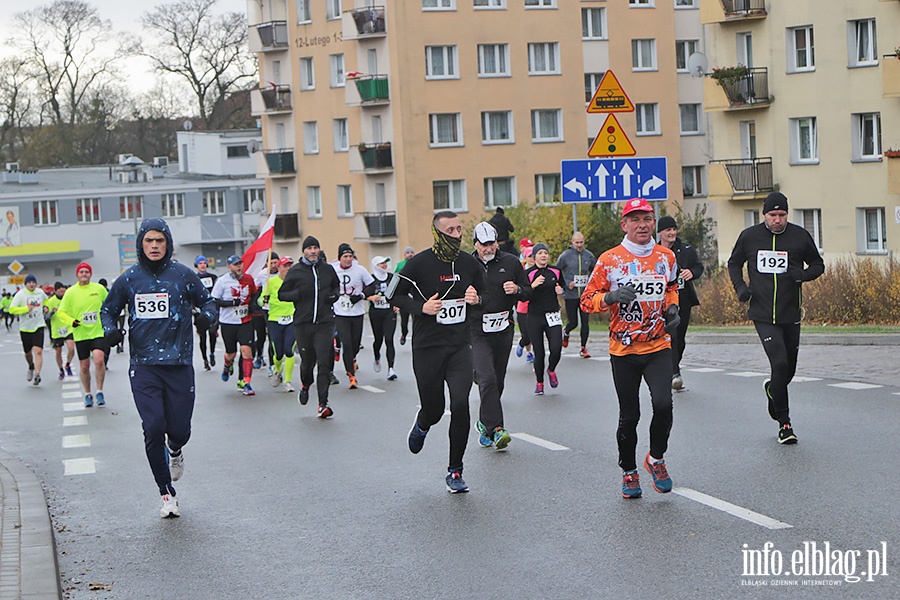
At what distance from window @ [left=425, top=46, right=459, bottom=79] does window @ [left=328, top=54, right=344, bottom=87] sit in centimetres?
548

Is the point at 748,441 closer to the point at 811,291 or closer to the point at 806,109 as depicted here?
the point at 811,291

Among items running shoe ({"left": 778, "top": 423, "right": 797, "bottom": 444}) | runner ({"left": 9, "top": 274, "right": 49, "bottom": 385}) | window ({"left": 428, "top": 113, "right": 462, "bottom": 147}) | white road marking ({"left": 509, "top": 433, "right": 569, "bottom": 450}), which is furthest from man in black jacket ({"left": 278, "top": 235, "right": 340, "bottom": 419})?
window ({"left": 428, "top": 113, "right": 462, "bottom": 147})

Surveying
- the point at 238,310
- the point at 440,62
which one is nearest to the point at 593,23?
the point at 440,62

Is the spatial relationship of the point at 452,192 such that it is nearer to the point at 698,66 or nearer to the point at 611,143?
the point at 698,66

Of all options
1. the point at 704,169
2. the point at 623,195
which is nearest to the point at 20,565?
the point at 623,195

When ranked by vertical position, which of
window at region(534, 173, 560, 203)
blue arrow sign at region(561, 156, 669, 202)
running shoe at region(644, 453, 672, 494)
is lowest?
running shoe at region(644, 453, 672, 494)

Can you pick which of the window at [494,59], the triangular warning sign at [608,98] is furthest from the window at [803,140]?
the triangular warning sign at [608,98]

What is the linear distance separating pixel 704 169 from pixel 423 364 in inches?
2276

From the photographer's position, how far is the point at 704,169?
66.2 meters

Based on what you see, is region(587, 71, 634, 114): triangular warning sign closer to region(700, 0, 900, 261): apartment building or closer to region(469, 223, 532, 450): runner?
region(469, 223, 532, 450): runner

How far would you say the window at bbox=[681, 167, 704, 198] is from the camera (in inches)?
2608

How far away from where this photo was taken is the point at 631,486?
30.1 ft

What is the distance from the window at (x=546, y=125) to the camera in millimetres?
62094

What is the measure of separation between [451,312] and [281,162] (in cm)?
5906
